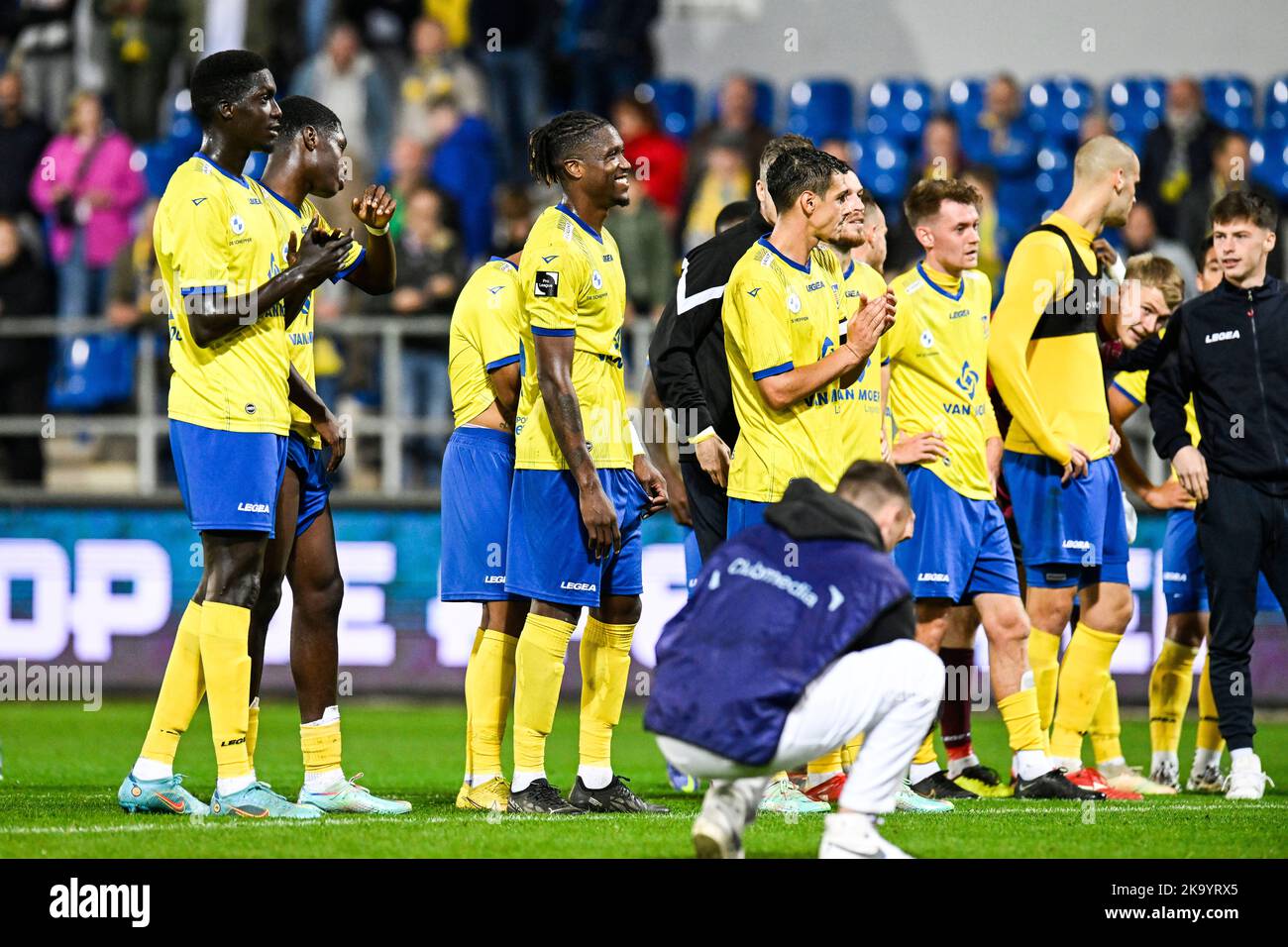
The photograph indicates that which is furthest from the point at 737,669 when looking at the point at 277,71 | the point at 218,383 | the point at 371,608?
the point at 277,71

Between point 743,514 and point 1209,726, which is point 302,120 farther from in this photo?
point 1209,726

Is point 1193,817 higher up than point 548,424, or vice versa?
point 548,424

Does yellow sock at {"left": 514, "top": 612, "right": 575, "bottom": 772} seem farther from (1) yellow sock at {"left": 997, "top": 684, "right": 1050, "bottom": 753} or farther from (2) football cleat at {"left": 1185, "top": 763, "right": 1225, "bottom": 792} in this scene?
(2) football cleat at {"left": 1185, "top": 763, "right": 1225, "bottom": 792}

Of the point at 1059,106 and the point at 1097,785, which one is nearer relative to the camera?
the point at 1097,785

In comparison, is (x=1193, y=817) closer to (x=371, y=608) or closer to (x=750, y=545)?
(x=750, y=545)

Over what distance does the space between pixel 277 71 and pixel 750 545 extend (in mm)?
12280

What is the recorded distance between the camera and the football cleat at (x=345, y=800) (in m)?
6.79

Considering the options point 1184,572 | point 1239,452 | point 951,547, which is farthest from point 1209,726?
point 951,547

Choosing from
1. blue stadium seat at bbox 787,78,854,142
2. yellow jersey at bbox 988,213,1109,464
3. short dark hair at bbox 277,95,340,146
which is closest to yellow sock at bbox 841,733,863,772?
yellow jersey at bbox 988,213,1109,464

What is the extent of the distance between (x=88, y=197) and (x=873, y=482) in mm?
10857

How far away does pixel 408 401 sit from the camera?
526 inches

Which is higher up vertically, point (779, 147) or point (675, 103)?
point (675, 103)

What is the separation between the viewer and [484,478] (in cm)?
741

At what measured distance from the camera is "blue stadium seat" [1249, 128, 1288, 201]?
15.5 meters
